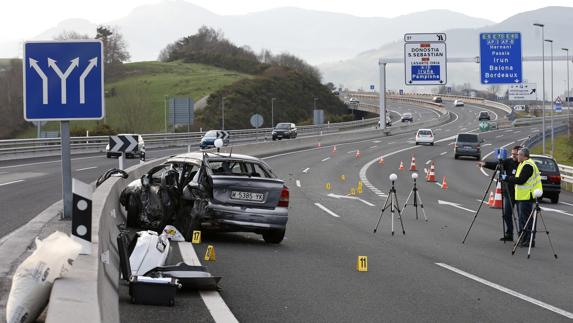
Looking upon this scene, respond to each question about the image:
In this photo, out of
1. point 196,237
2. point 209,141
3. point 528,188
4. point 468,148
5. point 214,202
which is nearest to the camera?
point 196,237

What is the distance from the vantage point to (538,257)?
13703 millimetres

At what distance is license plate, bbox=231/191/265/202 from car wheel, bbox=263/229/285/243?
0.62 m

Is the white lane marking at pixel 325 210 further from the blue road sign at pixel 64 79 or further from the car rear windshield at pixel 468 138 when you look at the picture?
the car rear windshield at pixel 468 138

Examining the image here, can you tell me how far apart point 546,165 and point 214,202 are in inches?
749

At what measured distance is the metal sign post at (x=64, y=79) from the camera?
977 cm

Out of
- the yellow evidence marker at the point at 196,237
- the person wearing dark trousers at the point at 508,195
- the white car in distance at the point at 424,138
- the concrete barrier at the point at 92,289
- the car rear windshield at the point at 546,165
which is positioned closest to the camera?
the concrete barrier at the point at 92,289

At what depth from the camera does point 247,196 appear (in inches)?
547

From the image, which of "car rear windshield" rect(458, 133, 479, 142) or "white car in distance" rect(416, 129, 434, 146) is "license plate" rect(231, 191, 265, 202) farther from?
"white car in distance" rect(416, 129, 434, 146)

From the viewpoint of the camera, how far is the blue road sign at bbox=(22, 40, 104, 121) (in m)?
9.77

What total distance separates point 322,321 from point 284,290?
171 cm

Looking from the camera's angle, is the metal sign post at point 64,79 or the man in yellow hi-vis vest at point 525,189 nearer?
the metal sign post at point 64,79

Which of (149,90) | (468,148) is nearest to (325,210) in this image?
(468,148)

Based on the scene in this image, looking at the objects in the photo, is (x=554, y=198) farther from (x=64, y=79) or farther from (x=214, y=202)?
(x=64, y=79)

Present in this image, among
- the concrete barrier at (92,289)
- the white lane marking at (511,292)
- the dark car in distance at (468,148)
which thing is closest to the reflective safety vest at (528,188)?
the white lane marking at (511,292)
